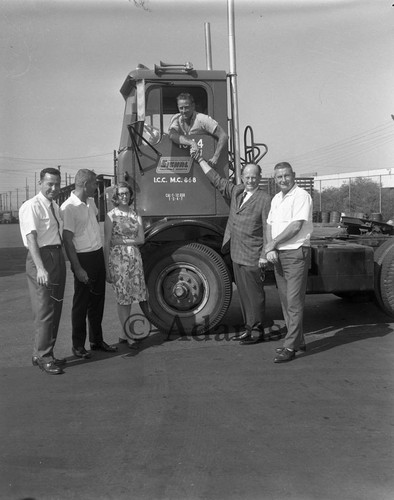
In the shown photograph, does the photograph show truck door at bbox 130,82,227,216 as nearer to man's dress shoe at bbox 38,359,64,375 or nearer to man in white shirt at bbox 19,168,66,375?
man in white shirt at bbox 19,168,66,375

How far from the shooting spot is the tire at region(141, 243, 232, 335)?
581cm

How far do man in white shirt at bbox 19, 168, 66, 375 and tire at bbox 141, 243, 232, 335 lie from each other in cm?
Answer: 124

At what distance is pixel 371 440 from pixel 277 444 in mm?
551

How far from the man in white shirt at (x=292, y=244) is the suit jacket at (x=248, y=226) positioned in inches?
9.3

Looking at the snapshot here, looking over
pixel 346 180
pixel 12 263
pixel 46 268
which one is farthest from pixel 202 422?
pixel 346 180

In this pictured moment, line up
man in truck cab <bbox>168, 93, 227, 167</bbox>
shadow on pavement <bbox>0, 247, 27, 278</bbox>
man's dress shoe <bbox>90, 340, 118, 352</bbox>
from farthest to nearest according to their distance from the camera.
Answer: shadow on pavement <bbox>0, 247, 27, 278</bbox> → man in truck cab <bbox>168, 93, 227, 167</bbox> → man's dress shoe <bbox>90, 340, 118, 352</bbox>

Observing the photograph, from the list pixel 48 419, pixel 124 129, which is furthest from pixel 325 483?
pixel 124 129

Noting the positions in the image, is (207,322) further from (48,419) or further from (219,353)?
(48,419)

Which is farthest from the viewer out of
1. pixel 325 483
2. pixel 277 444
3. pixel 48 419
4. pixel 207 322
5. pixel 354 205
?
pixel 354 205

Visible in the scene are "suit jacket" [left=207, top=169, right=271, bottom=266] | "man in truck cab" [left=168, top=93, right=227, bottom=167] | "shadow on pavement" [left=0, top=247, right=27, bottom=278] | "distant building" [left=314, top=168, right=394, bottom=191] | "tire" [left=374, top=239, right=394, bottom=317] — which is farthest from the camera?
"distant building" [left=314, top=168, right=394, bottom=191]

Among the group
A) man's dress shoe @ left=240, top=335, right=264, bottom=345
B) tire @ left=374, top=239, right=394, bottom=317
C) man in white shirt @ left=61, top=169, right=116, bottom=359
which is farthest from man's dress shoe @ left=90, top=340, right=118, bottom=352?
tire @ left=374, top=239, right=394, bottom=317

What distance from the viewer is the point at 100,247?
17.3 ft

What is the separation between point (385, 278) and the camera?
20.0 feet


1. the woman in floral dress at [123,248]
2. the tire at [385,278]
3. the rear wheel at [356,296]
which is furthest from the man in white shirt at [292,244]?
the rear wheel at [356,296]
